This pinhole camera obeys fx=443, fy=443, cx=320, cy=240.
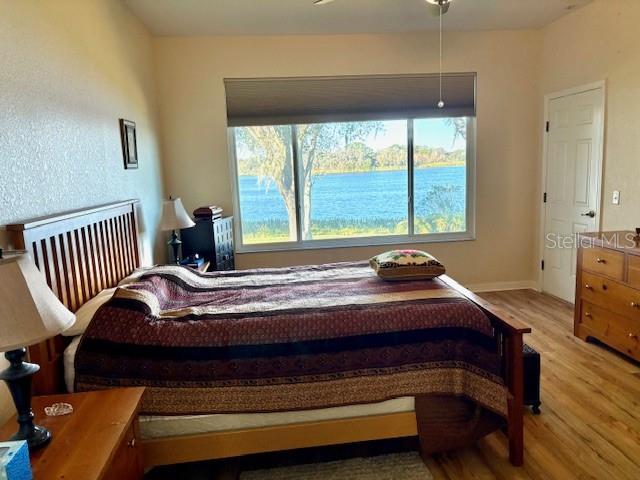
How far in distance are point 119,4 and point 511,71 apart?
368cm

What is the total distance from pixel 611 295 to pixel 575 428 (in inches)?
48.2

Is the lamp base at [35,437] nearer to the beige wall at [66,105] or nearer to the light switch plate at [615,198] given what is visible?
the beige wall at [66,105]

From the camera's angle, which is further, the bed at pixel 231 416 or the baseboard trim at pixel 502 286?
the baseboard trim at pixel 502 286

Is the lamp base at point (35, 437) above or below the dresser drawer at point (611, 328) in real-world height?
above

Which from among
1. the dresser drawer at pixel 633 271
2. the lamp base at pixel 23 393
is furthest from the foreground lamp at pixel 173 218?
the dresser drawer at pixel 633 271

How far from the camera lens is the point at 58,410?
5.04 feet

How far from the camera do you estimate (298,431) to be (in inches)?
78.2

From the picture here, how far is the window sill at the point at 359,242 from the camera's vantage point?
4637 millimetres

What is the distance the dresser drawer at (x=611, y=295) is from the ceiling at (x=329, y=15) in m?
2.38

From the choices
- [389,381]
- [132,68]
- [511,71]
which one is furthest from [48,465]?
[511,71]

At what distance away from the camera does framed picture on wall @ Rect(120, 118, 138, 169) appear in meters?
3.12

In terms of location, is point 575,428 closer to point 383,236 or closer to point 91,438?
point 91,438

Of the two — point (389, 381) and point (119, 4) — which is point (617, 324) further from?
point (119, 4)

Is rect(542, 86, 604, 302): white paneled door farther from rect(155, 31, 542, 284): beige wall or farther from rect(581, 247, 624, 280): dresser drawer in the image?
rect(581, 247, 624, 280): dresser drawer
